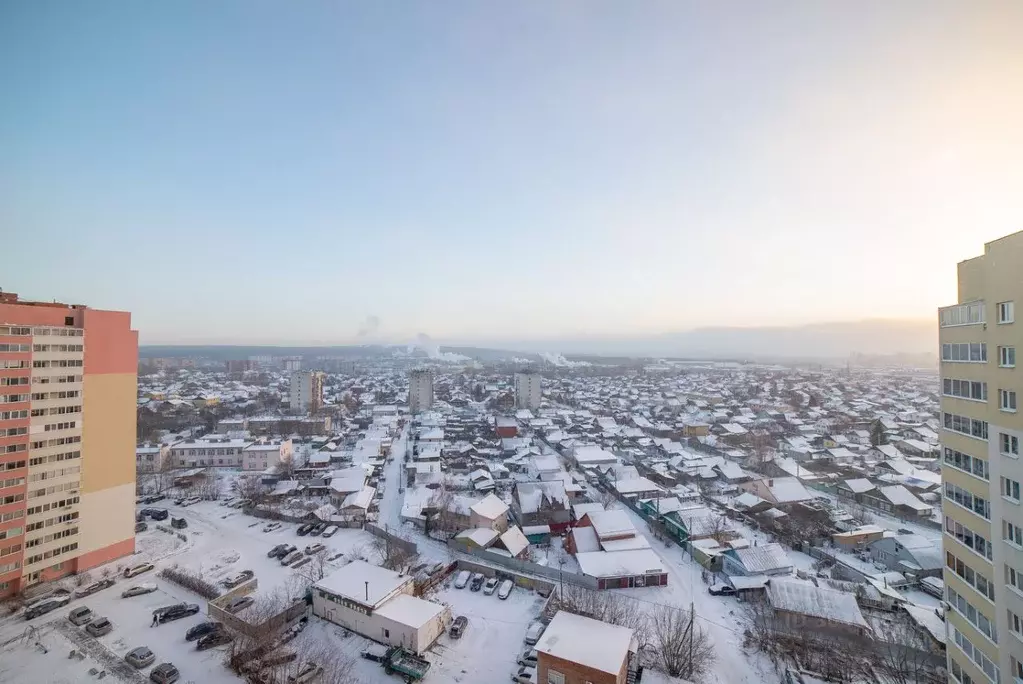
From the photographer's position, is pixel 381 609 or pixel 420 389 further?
pixel 420 389

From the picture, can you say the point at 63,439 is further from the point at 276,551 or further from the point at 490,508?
the point at 490,508

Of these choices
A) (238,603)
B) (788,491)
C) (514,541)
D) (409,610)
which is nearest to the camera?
(409,610)

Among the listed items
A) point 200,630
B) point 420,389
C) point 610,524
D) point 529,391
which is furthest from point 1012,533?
point 420,389

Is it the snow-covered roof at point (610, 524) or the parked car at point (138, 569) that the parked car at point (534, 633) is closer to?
the snow-covered roof at point (610, 524)

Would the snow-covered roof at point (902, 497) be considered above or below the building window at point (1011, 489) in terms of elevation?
below

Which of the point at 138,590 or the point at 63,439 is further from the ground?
the point at 63,439

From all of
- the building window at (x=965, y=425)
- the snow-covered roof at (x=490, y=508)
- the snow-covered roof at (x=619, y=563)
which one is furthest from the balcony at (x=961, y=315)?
the snow-covered roof at (x=490, y=508)

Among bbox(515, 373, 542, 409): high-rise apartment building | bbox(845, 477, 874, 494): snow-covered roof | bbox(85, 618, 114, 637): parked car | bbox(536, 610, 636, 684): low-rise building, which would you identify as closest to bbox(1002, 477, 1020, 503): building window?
bbox(536, 610, 636, 684): low-rise building
